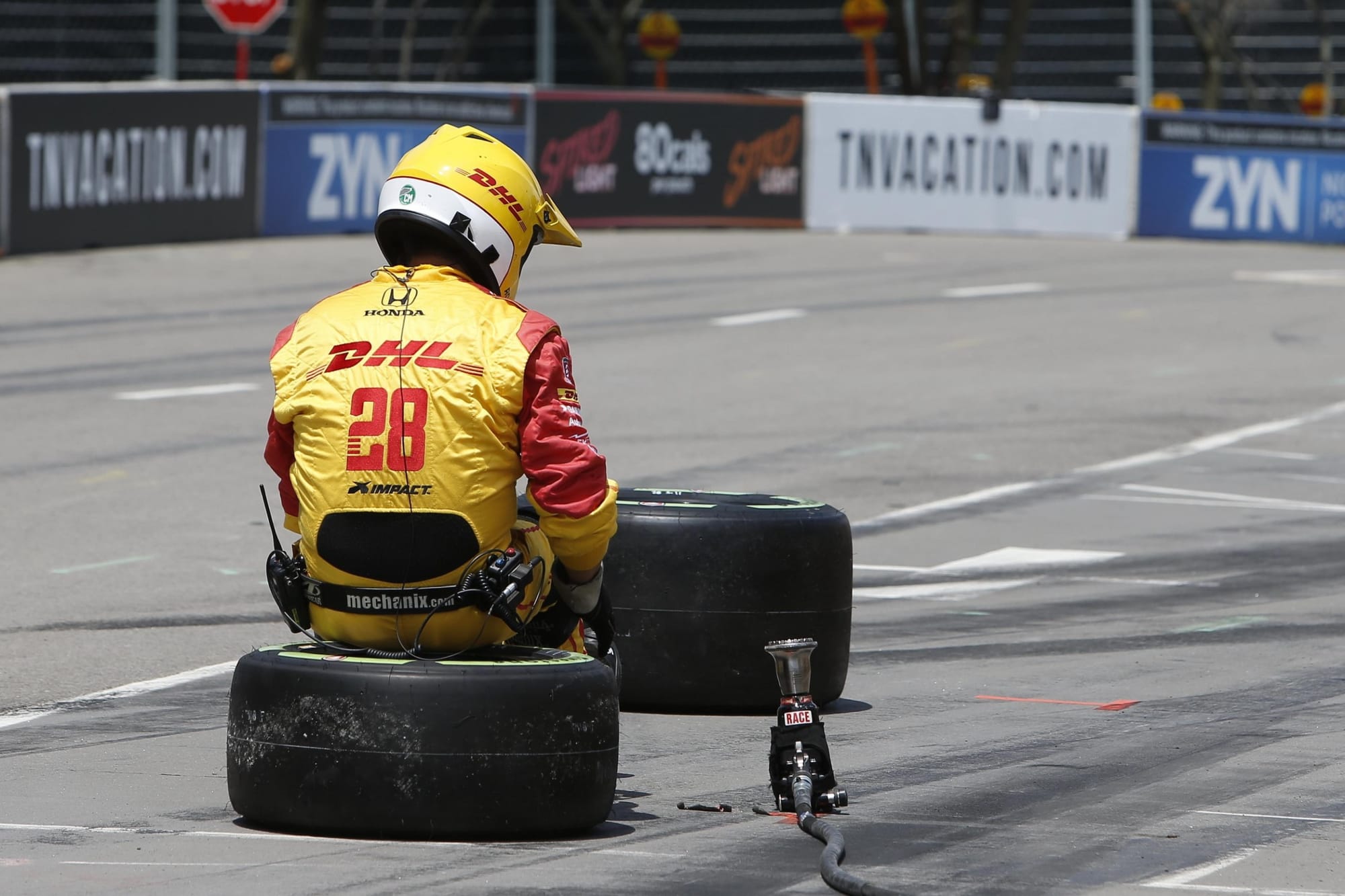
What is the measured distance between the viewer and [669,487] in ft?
40.7

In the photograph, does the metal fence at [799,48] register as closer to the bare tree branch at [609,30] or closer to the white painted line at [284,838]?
the bare tree branch at [609,30]

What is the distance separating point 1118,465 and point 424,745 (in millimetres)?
9092

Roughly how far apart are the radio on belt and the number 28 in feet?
3.53

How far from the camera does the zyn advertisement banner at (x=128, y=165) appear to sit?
871 inches

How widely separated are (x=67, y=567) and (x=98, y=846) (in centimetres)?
492

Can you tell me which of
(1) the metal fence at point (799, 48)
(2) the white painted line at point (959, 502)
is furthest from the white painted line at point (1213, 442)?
(1) the metal fence at point (799, 48)

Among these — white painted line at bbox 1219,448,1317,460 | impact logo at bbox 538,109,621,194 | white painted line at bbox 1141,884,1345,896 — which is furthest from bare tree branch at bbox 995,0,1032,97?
white painted line at bbox 1141,884,1345,896

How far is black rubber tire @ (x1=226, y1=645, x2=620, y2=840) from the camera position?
5.40m

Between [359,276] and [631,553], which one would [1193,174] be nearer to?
[359,276]

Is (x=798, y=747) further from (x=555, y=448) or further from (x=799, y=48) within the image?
(x=799, y=48)

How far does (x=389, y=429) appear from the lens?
218 inches

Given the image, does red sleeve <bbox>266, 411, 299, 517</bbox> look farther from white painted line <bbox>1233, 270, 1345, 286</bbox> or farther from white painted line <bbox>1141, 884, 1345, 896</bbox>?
white painted line <bbox>1233, 270, 1345, 286</bbox>

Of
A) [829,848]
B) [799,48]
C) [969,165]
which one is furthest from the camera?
[799,48]

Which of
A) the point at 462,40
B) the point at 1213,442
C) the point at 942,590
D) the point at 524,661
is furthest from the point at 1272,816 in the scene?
the point at 462,40
